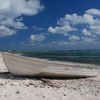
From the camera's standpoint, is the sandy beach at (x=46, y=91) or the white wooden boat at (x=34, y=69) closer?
the sandy beach at (x=46, y=91)

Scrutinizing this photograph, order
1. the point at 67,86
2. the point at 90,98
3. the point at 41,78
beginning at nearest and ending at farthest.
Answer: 1. the point at 90,98
2. the point at 67,86
3. the point at 41,78

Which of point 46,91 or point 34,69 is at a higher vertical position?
point 34,69

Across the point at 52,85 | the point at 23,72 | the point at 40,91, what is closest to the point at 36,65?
the point at 23,72

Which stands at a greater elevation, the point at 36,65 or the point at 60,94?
the point at 36,65

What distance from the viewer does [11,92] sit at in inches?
411

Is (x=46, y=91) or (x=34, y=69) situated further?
(x=34, y=69)

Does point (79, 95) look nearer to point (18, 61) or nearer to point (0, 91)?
point (0, 91)

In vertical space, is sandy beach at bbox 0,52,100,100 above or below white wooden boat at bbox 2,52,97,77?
below

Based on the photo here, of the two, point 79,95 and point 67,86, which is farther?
point 67,86

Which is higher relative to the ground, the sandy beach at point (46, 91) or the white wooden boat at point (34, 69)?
the white wooden boat at point (34, 69)

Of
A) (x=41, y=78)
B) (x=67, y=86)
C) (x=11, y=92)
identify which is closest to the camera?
(x=11, y=92)

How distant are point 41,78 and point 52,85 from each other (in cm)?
235

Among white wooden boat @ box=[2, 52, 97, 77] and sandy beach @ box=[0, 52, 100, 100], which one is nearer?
sandy beach @ box=[0, 52, 100, 100]

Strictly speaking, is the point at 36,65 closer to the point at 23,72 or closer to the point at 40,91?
the point at 23,72
